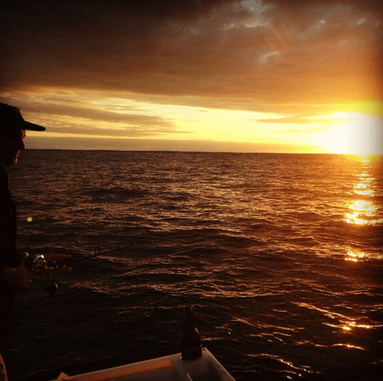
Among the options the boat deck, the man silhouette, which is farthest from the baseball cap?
Answer: the boat deck

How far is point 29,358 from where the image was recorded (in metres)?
7.29

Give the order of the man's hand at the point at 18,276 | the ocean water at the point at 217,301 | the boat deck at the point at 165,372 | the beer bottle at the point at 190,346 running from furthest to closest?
the ocean water at the point at 217,301
the beer bottle at the point at 190,346
the boat deck at the point at 165,372
the man's hand at the point at 18,276

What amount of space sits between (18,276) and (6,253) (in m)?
0.29

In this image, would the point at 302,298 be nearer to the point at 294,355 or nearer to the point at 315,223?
the point at 294,355

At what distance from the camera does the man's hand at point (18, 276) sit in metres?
3.12

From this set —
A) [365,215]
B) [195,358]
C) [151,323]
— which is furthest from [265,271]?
[365,215]

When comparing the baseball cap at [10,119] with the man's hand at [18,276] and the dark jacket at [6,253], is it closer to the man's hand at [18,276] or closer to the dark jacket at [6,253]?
the dark jacket at [6,253]

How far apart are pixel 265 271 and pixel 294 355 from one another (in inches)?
209

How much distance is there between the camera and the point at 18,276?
318cm

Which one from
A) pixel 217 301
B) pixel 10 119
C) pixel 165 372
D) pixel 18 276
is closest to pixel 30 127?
pixel 10 119

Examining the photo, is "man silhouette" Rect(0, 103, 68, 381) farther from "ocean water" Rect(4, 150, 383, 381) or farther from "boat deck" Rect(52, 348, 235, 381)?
"ocean water" Rect(4, 150, 383, 381)

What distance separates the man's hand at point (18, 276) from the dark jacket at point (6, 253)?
6 cm

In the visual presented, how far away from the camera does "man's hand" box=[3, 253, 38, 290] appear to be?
3117 millimetres

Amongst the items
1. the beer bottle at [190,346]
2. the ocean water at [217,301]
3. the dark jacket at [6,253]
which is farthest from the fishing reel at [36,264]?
the ocean water at [217,301]
